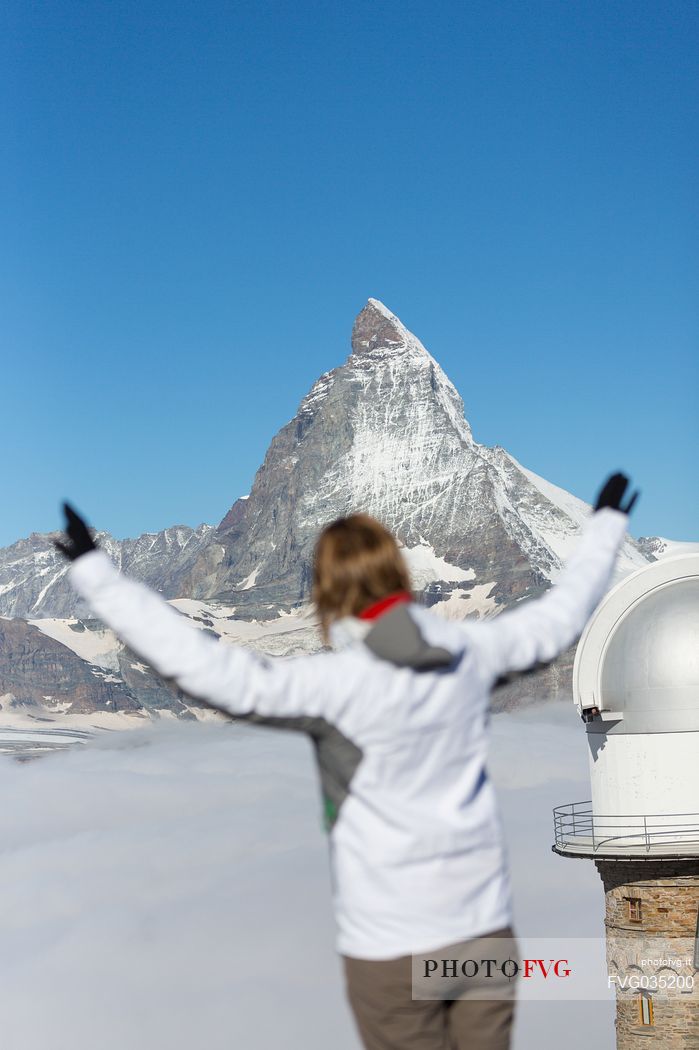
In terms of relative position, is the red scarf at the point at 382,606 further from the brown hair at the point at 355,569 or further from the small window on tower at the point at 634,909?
the small window on tower at the point at 634,909

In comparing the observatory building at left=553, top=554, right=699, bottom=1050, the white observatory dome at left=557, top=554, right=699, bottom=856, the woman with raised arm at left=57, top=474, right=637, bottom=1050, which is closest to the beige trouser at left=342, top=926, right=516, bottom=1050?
the woman with raised arm at left=57, top=474, right=637, bottom=1050

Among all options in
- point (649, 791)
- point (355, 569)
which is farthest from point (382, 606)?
point (649, 791)

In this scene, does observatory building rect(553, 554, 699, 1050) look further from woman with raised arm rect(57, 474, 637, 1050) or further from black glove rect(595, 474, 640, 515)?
woman with raised arm rect(57, 474, 637, 1050)

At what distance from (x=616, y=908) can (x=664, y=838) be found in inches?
94.0

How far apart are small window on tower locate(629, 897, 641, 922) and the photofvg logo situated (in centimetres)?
49

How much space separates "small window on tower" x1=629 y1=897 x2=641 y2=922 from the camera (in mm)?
30750

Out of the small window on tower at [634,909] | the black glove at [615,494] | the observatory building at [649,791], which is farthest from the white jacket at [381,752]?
the small window on tower at [634,909]

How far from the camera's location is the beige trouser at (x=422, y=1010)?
4.89m

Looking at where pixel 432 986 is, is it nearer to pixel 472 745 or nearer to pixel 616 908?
pixel 472 745

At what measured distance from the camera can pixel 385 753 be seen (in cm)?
494

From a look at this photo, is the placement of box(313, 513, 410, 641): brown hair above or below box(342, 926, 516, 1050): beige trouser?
above

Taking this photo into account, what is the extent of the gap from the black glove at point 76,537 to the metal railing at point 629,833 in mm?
27302

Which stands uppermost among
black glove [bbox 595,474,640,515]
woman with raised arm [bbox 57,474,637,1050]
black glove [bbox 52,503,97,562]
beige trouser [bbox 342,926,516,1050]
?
black glove [bbox 595,474,640,515]

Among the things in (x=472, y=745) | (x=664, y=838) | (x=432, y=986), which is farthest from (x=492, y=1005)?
(x=664, y=838)
